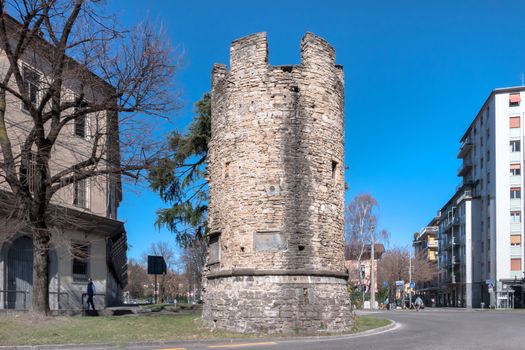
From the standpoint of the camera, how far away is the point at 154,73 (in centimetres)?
1803

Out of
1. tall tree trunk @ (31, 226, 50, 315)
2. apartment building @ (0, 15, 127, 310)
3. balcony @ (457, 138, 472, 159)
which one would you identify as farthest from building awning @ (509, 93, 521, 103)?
tall tree trunk @ (31, 226, 50, 315)

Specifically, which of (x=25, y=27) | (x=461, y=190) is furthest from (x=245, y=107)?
(x=461, y=190)

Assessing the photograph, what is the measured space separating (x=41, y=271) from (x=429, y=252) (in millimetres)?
102013

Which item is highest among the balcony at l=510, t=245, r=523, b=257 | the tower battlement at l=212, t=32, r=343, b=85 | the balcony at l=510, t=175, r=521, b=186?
the tower battlement at l=212, t=32, r=343, b=85

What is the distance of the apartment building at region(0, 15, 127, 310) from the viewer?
19.2 metres

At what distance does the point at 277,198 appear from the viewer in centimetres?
1823

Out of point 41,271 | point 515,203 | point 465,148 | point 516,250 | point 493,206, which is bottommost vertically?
point 516,250

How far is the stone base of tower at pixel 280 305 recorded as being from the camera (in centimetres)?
1748

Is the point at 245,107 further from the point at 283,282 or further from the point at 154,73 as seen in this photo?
the point at 283,282

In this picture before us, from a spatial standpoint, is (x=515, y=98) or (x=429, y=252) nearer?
(x=515, y=98)

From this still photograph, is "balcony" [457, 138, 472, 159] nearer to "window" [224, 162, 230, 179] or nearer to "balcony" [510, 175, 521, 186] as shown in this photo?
"balcony" [510, 175, 521, 186]

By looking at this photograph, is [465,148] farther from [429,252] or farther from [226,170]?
[226,170]

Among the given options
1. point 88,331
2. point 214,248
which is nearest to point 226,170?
point 214,248

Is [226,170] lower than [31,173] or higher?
higher
